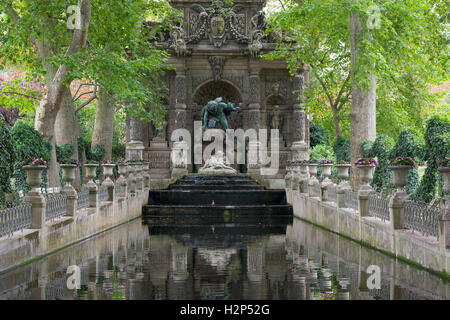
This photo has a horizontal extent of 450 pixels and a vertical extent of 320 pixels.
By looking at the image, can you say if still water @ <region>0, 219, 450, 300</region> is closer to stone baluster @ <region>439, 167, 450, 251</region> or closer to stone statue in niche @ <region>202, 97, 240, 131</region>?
stone baluster @ <region>439, 167, 450, 251</region>

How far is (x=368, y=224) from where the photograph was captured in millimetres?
12352

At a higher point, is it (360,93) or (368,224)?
(360,93)

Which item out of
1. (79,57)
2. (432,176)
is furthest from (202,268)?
(79,57)

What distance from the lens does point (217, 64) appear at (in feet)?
98.7

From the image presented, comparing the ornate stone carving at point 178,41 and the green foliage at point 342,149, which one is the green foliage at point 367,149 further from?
the ornate stone carving at point 178,41

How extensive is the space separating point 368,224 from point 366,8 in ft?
29.6

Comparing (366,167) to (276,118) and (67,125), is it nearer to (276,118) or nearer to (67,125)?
(67,125)

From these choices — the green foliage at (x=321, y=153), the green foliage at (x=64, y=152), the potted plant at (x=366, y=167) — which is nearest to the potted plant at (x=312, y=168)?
the potted plant at (x=366, y=167)

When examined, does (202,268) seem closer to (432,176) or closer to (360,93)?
(432,176)

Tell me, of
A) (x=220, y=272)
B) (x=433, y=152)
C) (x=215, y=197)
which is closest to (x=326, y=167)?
(x=433, y=152)

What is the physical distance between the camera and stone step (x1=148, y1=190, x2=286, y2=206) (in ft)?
71.3

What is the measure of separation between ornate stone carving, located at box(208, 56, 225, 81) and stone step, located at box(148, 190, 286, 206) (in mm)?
9699

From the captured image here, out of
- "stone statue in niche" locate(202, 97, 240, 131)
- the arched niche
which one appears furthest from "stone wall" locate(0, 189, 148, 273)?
the arched niche

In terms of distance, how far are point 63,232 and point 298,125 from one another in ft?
64.5
